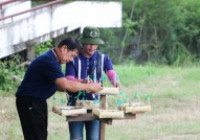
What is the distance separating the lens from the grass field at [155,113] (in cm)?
1001

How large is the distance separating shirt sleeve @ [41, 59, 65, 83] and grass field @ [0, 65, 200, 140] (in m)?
1.97

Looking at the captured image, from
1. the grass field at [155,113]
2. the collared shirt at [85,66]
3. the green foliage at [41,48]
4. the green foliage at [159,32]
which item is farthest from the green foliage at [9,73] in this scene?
the green foliage at [159,32]

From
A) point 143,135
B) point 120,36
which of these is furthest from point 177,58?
point 143,135

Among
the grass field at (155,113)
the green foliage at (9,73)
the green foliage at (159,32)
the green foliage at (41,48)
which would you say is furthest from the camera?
the green foliage at (159,32)

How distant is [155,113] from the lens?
477 inches

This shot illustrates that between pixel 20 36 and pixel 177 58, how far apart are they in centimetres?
956

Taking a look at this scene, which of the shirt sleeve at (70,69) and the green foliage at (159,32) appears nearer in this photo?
the shirt sleeve at (70,69)

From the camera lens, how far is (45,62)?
649 centimetres

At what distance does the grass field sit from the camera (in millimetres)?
10008

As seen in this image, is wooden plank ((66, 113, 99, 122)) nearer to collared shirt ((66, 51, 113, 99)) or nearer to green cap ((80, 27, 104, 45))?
collared shirt ((66, 51, 113, 99))

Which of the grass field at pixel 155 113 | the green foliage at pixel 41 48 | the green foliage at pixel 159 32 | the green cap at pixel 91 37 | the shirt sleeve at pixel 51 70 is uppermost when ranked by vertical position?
the green foliage at pixel 159 32

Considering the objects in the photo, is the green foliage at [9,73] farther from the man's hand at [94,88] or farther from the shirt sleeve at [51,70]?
the man's hand at [94,88]

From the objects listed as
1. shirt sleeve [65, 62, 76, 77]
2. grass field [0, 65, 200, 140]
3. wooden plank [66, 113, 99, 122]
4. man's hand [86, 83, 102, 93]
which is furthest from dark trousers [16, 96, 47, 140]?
grass field [0, 65, 200, 140]

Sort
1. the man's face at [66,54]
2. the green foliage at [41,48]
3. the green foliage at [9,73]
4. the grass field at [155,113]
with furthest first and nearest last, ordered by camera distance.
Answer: the green foliage at [41,48] < the green foliage at [9,73] < the grass field at [155,113] < the man's face at [66,54]
